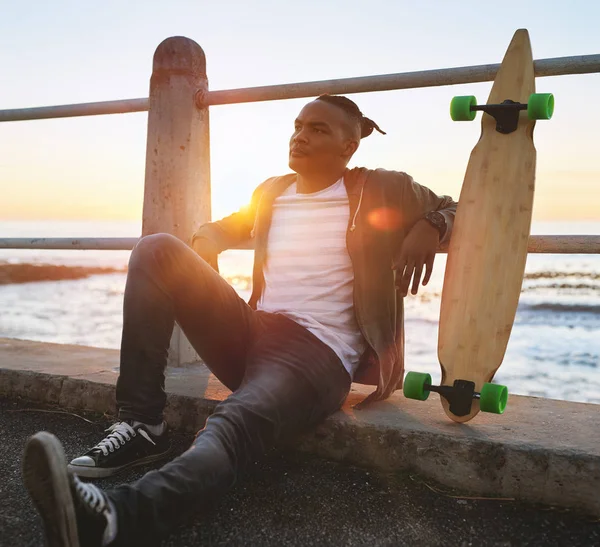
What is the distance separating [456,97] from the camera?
1.55 m

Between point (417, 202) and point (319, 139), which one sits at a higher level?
point (319, 139)

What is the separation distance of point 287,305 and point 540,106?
833 mm

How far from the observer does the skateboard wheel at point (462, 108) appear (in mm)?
1544

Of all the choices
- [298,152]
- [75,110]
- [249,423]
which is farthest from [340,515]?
[75,110]

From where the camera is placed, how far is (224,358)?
1586mm

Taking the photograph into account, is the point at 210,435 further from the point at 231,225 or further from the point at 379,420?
the point at 231,225

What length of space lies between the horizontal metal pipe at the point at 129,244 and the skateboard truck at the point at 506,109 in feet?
1.07

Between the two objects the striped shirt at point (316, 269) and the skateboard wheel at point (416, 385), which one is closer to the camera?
the skateboard wheel at point (416, 385)

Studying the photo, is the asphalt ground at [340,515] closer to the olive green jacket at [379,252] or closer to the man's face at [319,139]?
the olive green jacket at [379,252]

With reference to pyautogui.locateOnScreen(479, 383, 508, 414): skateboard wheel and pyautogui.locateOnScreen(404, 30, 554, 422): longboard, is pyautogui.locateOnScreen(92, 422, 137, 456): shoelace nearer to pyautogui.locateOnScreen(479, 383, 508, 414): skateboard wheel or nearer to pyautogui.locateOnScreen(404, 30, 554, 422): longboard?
pyautogui.locateOnScreen(404, 30, 554, 422): longboard

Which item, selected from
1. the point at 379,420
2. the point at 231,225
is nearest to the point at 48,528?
the point at 379,420

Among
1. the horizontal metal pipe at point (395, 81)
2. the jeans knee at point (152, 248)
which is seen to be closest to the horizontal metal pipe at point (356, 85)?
the horizontal metal pipe at point (395, 81)

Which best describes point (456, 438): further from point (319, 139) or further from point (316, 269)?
point (319, 139)

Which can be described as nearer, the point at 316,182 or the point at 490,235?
the point at 490,235
